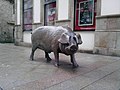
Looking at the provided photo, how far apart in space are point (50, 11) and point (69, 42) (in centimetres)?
752

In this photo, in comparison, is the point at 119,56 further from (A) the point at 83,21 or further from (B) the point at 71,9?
(B) the point at 71,9

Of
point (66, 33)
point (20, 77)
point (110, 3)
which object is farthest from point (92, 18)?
point (20, 77)

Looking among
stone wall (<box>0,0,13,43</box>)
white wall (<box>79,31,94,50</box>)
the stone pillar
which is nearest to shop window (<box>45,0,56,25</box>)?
white wall (<box>79,31,94,50</box>)

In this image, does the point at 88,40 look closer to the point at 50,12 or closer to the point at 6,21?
the point at 50,12

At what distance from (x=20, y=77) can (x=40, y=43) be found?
2.08 m

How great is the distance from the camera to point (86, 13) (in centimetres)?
898

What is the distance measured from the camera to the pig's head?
4449 mm

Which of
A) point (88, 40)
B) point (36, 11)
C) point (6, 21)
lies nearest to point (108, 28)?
point (88, 40)

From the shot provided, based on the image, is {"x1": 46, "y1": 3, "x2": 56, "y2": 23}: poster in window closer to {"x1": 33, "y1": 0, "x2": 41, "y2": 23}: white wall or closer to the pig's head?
{"x1": 33, "y1": 0, "x2": 41, "y2": 23}: white wall

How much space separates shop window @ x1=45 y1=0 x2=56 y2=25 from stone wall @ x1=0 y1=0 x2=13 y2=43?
37.9 feet

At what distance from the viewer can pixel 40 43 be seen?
5.90 m

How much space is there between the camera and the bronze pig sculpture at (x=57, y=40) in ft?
14.8

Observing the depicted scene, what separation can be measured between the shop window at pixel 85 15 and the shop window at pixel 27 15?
5244 mm

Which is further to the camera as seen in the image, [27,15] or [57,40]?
[27,15]
